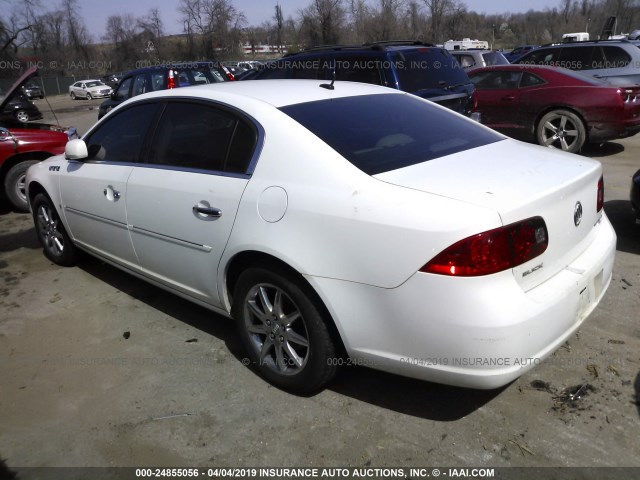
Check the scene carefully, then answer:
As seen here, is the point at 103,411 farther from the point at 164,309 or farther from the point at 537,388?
the point at 537,388

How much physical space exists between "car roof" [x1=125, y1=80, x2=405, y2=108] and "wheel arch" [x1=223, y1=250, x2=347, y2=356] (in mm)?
862

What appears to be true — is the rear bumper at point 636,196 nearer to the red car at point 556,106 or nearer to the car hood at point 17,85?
the red car at point 556,106

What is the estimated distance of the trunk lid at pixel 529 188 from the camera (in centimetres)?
235

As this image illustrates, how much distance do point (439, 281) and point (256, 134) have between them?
53.5 inches

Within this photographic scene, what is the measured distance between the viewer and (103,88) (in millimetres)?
39188

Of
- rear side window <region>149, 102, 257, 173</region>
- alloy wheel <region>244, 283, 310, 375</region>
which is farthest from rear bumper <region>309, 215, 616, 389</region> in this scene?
rear side window <region>149, 102, 257, 173</region>

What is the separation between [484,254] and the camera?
222 cm

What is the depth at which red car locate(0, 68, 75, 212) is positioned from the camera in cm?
687

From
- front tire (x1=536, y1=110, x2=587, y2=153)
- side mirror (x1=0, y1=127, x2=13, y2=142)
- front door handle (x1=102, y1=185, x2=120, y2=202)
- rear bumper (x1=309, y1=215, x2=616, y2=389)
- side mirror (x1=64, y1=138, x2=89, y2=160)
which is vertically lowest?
front tire (x1=536, y1=110, x2=587, y2=153)

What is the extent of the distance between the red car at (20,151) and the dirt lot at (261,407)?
371 cm

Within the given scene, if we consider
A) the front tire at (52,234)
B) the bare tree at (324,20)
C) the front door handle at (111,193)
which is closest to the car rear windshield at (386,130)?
the front door handle at (111,193)

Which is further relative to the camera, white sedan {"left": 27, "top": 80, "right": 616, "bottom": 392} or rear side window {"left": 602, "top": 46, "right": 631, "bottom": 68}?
rear side window {"left": 602, "top": 46, "right": 631, "bottom": 68}

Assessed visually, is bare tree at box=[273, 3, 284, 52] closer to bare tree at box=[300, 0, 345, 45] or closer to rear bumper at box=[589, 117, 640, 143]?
bare tree at box=[300, 0, 345, 45]

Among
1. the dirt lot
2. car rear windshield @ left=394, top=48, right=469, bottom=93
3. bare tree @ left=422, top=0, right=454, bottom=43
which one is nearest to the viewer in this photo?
the dirt lot
